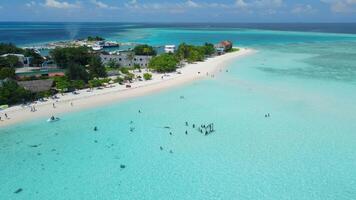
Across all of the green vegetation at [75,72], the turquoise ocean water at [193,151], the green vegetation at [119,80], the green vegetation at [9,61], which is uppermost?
the green vegetation at [75,72]

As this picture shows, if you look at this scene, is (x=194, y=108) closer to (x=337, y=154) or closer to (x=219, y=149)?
(x=219, y=149)

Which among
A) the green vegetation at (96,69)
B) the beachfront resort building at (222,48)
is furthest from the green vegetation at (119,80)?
the beachfront resort building at (222,48)

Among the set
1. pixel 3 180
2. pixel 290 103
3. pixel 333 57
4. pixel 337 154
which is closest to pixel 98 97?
pixel 3 180

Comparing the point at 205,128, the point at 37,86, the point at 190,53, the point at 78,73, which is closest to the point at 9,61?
the point at 78,73

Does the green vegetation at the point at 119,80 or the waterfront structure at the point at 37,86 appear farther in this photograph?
the green vegetation at the point at 119,80

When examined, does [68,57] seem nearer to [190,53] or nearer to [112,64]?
[112,64]

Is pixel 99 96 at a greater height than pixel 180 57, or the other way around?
pixel 180 57

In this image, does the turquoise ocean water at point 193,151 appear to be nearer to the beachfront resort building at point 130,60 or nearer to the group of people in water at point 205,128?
the group of people in water at point 205,128
